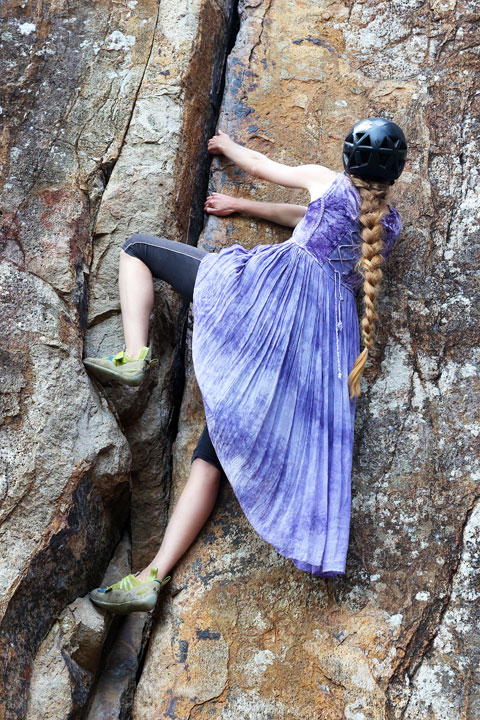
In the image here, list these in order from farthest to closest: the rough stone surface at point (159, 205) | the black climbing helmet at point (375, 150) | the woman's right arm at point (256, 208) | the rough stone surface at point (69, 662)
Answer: the woman's right arm at point (256, 208), the rough stone surface at point (159, 205), the black climbing helmet at point (375, 150), the rough stone surface at point (69, 662)

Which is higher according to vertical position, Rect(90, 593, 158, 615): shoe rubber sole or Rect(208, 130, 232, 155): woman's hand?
Rect(208, 130, 232, 155): woman's hand

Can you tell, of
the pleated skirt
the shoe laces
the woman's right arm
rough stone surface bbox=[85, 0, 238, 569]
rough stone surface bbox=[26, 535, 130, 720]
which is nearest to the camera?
rough stone surface bbox=[26, 535, 130, 720]

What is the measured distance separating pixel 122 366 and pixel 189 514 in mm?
637

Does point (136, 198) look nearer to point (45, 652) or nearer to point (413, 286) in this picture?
point (413, 286)

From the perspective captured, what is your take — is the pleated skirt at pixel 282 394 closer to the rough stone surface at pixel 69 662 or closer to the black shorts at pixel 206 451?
the black shorts at pixel 206 451

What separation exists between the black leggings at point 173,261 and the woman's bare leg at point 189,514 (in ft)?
0.17

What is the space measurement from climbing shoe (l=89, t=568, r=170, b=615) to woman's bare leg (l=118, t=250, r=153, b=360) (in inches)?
35.6

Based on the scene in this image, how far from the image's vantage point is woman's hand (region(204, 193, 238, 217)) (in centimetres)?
353

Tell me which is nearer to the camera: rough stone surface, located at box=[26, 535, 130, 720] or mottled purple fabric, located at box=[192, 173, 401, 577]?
rough stone surface, located at box=[26, 535, 130, 720]

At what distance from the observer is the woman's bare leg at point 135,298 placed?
3062mm

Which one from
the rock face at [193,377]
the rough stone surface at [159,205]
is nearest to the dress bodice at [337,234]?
the rock face at [193,377]

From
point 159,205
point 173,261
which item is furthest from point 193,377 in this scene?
point 159,205

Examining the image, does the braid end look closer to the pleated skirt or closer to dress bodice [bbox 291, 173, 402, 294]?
the pleated skirt

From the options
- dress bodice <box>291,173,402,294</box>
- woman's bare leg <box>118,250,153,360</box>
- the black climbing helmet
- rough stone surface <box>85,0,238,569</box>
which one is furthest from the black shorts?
the black climbing helmet
